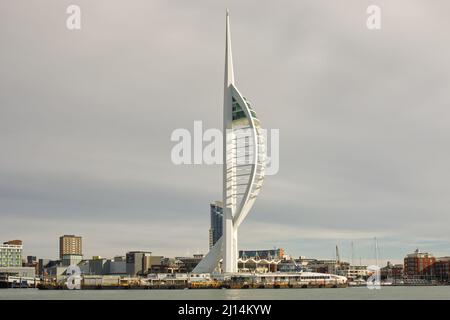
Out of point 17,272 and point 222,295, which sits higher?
point 222,295

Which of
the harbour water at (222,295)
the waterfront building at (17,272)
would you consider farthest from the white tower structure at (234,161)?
the waterfront building at (17,272)

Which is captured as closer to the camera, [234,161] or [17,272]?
[234,161]

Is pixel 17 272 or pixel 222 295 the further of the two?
pixel 17 272

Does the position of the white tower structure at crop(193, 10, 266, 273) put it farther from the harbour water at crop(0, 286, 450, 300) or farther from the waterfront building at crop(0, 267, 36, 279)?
the waterfront building at crop(0, 267, 36, 279)

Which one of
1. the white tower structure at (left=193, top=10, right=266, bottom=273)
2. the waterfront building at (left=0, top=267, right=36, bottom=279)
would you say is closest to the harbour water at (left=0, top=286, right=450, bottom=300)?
the white tower structure at (left=193, top=10, right=266, bottom=273)

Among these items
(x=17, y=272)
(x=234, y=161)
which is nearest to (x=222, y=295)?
(x=234, y=161)

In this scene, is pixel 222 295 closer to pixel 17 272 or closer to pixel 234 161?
pixel 234 161

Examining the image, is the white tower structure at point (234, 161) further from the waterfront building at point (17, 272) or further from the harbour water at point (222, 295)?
the waterfront building at point (17, 272)

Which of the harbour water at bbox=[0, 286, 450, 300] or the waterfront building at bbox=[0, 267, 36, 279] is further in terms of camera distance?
the waterfront building at bbox=[0, 267, 36, 279]

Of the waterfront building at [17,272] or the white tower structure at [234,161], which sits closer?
the white tower structure at [234,161]

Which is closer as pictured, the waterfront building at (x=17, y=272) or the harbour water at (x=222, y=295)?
the harbour water at (x=222, y=295)
